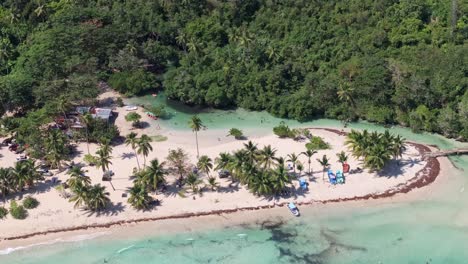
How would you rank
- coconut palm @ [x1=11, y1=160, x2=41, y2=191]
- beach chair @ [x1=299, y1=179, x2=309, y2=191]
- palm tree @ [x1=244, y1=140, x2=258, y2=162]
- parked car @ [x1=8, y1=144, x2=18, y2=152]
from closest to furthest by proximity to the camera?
coconut palm @ [x1=11, y1=160, x2=41, y2=191]
palm tree @ [x1=244, y1=140, x2=258, y2=162]
beach chair @ [x1=299, y1=179, x2=309, y2=191]
parked car @ [x1=8, y1=144, x2=18, y2=152]

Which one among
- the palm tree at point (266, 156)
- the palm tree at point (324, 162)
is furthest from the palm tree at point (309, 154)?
the palm tree at point (266, 156)

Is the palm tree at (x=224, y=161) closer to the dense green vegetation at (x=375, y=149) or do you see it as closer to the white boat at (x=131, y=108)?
the dense green vegetation at (x=375, y=149)

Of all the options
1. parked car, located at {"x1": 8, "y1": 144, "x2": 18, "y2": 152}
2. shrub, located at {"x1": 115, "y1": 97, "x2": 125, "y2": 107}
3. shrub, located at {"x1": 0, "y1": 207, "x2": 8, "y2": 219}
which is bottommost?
shrub, located at {"x1": 0, "y1": 207, "x2": 8, "y2": 219}

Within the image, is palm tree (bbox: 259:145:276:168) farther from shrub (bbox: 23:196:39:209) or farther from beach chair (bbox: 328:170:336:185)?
shrub (bbox: 23:196:39:209)

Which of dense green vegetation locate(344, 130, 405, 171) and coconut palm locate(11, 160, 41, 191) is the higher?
dense green vegetation locate(344, 130, 405, 171)

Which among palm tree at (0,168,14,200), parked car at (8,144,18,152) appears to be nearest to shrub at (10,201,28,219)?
palm tree at (0,168,14,200)

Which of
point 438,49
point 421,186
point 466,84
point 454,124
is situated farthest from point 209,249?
point 438,49

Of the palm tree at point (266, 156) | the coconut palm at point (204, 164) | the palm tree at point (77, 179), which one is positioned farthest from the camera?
the coconut palm at point (204, 164)
